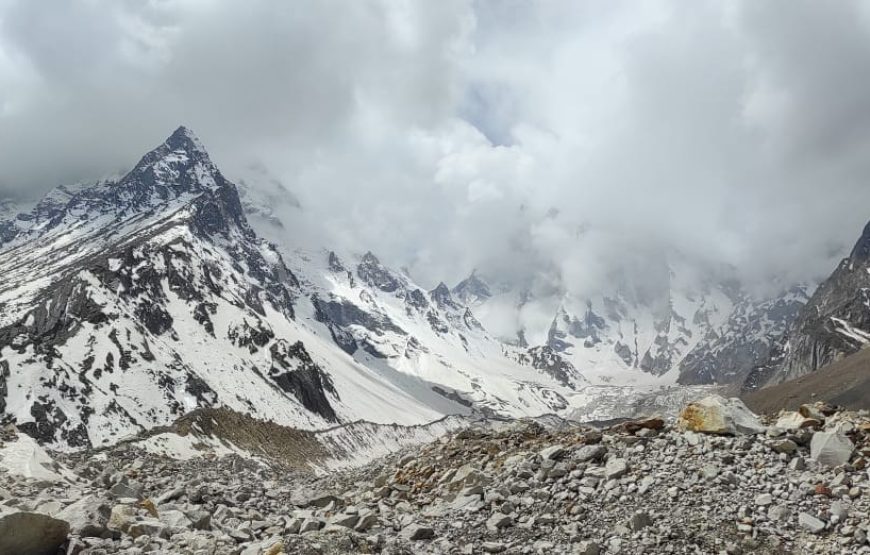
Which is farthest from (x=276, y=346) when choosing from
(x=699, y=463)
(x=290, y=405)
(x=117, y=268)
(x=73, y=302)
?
(x=699, y=463)

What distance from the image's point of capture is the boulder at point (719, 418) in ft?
61.0

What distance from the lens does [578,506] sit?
1606cm

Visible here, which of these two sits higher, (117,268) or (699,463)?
(117,268)

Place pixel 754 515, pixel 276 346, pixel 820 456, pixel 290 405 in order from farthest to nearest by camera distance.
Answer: pixel 276 346
pixel 290 405
pixel 820 456
pixel 754 515

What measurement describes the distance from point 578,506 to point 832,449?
655 cm

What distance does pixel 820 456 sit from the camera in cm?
1617

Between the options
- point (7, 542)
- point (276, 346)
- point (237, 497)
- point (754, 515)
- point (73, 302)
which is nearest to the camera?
point (7, 542)

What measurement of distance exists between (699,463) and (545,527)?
469 cm

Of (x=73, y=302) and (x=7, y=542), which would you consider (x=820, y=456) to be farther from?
(x=73, y=302)

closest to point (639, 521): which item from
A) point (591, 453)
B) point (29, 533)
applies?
point (591, 453)

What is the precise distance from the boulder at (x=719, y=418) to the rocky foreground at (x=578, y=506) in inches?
2.0

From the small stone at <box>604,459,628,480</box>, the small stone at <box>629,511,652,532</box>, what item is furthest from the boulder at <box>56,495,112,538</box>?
the small stone at <box>604,459,628,480</box>

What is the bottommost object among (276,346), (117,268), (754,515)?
(754,515)

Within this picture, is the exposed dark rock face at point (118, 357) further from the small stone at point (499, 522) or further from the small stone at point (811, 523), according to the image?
the small stone at point (811, 523)
